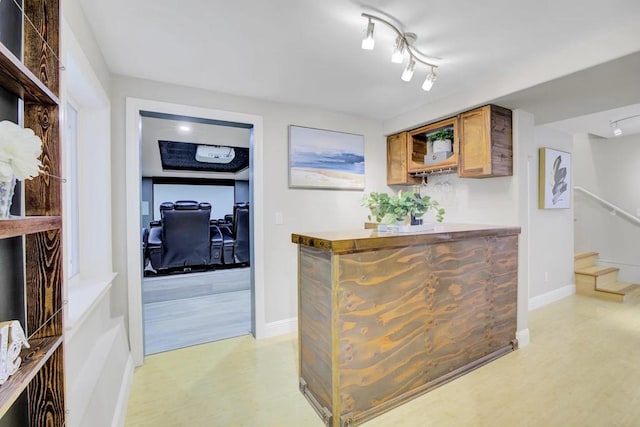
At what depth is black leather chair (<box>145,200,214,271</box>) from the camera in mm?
5207

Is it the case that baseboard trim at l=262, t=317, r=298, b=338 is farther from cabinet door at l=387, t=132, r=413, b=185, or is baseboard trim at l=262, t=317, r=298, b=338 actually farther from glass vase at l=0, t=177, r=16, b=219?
glass vase at l=0, t=177, r=16, b=219

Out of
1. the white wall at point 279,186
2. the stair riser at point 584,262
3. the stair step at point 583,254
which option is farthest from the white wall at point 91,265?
the stair step at point 583,254

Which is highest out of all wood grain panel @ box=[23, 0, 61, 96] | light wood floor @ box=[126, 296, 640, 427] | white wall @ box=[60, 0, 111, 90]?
white wall @ box=[60, 0, 111, 90]

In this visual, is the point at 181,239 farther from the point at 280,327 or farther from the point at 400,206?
the point at 400,206

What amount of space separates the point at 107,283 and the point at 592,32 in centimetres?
351

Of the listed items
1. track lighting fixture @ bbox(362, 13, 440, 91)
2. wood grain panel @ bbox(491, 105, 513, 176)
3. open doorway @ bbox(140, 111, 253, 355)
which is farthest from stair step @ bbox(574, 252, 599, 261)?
open doorway @ bbox(140, 111, 253, 355)

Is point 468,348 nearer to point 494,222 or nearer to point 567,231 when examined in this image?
point 494,222

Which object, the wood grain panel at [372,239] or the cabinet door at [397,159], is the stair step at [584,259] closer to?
the cabinet door at [397,159]

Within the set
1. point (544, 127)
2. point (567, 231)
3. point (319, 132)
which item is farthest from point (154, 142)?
point (567, 231)

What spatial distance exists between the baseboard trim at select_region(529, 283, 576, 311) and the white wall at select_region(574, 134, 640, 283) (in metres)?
1.20

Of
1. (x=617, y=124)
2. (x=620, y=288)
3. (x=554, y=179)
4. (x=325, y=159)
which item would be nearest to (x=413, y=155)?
(x=325, y=159)

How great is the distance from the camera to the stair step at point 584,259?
4.34m

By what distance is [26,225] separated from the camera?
0.80 m

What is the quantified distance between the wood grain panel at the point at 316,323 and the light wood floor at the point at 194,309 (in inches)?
50.4
